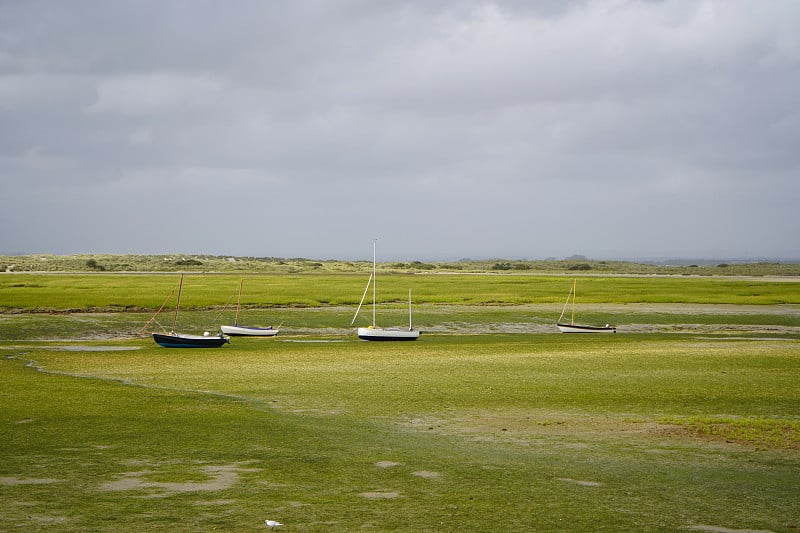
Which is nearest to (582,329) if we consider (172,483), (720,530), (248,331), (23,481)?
(248,331)

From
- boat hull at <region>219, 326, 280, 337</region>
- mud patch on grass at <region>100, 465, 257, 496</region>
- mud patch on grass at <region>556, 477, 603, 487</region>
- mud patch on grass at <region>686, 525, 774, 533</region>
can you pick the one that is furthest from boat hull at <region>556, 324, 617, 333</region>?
mud patch on grass at <region>686, 525, 774, 533</region>

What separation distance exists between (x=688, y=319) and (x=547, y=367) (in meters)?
36.5

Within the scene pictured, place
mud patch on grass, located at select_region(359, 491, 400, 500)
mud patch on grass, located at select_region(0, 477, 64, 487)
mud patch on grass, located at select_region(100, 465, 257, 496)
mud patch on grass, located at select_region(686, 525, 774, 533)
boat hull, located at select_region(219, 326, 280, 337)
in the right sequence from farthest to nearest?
boat hull, located at select_region(219, 326, 280, 337) < mud patch on grass, located at select_region(0, 477, 64, 487) < mud patch on grass, located at select_region(100, 465, 257, 496) < mud patch on grass, located at select_region(359, 491, 400, 500) < mud patch on grass, located at select_region(686, 525, 774, 533)

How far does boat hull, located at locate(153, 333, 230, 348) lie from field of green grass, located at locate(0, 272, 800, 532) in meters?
1.02

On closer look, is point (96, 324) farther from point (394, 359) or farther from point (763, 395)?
point (763, 395)

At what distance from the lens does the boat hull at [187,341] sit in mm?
44438

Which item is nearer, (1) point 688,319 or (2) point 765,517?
(2) point 765,517

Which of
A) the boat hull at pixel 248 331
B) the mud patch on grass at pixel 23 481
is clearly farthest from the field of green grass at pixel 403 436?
the boat hull at pixel 248 331

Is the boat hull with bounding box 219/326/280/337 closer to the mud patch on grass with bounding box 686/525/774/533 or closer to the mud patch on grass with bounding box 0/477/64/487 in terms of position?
the mud patch on grass with bounding box 0/477/64/487

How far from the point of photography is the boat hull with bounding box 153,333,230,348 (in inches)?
1750

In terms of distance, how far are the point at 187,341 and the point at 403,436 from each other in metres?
28.8

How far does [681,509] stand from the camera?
1257cm

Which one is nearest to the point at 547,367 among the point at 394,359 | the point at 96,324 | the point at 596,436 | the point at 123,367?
the point at 394,359

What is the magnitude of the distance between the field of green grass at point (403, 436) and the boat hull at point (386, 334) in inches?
149
